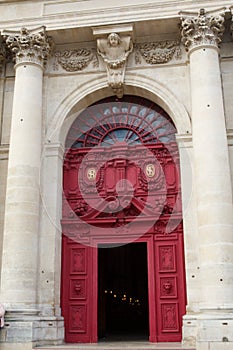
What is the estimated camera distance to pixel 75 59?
42.4ft

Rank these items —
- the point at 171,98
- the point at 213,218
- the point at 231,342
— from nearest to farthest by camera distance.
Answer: the point at 231,342 < the point at 213,218 < the point at 171,98

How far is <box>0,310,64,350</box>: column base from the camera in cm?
1005

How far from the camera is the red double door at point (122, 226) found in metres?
11.2

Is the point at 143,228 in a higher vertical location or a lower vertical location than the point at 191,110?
lower

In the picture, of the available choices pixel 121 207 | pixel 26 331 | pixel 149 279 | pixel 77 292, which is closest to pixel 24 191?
pixel 121 207

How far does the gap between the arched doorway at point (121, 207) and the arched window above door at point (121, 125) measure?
3cm

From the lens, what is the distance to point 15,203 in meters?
11.2

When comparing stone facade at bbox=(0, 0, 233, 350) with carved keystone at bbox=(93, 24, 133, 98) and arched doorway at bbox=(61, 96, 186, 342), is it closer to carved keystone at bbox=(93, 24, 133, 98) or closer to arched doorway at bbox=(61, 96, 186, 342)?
carved keystone at bbox=(93, 24, 133, 98)

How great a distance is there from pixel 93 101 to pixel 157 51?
2182mm

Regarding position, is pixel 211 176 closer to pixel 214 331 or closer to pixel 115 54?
pixel 214 331

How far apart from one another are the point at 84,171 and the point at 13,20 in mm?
4497

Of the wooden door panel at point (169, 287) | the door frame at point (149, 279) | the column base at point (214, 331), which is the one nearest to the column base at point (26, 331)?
the door frame at point (149, 279)

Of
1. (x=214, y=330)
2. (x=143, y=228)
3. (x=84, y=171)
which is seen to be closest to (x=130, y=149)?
(x=84, y=171)

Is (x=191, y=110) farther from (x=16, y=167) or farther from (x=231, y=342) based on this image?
(x=231, y=342)
